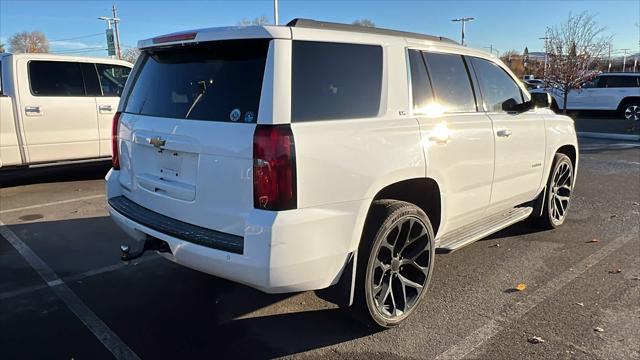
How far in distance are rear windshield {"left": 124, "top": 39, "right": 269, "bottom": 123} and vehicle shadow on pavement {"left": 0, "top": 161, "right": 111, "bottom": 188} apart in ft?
17.7

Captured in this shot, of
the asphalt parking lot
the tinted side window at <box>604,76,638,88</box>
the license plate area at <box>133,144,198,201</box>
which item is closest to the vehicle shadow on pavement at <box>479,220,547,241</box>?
the asphalt parking lot

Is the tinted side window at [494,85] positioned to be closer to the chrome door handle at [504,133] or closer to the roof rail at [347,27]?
the chrome door handle at [504,133]

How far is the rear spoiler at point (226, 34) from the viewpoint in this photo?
2.78 meters

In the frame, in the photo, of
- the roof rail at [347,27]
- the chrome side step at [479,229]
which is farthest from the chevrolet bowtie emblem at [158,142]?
the chrome side step at [479,229]

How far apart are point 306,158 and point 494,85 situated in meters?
2.57

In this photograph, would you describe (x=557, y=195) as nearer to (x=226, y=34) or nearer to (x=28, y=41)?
(x=226, y=34)

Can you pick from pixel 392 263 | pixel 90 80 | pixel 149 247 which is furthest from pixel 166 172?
pixel 90 80

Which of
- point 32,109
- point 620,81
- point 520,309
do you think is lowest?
point 520,309

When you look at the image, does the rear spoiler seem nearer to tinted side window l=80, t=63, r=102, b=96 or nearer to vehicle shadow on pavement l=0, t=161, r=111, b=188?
tinted side window l=80, t=63, r=102, b=96

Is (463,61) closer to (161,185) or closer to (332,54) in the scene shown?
(332,54)

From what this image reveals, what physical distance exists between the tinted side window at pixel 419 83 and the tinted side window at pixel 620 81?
1971cm

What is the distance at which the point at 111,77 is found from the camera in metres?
8.27

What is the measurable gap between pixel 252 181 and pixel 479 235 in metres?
2.23

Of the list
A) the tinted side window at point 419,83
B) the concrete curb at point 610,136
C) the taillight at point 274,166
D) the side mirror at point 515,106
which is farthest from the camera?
the concrete curb at point 610,136
